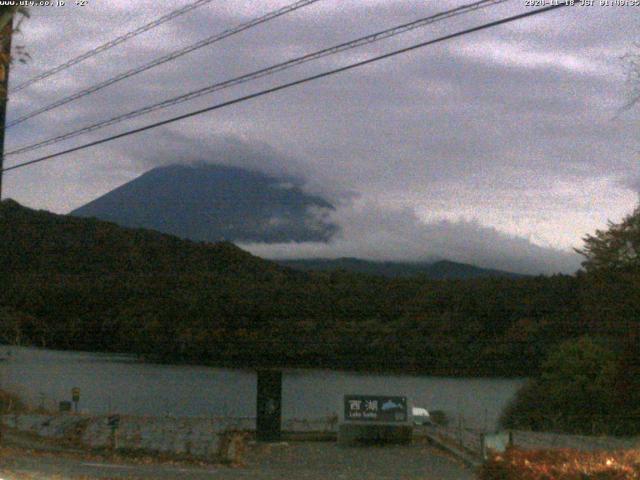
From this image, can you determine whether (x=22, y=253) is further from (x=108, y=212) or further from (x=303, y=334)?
(x=108, y=212)

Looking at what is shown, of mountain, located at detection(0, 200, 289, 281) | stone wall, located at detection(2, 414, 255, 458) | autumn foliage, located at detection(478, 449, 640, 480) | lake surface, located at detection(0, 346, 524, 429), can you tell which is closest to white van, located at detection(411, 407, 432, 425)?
lake surface, located at detection(0, 346, 524, 429)

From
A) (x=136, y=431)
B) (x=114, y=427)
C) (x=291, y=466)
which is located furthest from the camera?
(x=136, y=431)

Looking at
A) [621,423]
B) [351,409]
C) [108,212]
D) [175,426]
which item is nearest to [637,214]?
[621,423]

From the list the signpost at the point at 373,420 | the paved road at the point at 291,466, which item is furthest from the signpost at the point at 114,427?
the signpost at the point at 373,420

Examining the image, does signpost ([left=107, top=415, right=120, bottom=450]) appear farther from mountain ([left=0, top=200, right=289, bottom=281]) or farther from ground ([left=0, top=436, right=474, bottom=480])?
mountain ([left=0, top=200, right=289, bottom=281])

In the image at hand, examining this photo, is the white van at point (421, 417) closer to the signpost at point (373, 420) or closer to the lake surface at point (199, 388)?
the lake surface at point (199, 388)

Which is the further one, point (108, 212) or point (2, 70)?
point (108, 212)

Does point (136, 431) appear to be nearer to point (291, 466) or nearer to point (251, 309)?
point (291, 466)

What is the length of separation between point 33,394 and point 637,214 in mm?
25561

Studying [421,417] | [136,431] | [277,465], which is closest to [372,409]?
[277,465]

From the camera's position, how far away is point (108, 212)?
55281 millimetres

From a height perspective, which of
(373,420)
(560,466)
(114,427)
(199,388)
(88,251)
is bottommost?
(373,420)

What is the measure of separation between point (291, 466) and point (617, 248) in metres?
Result: 22.5

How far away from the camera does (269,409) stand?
27000 mm
